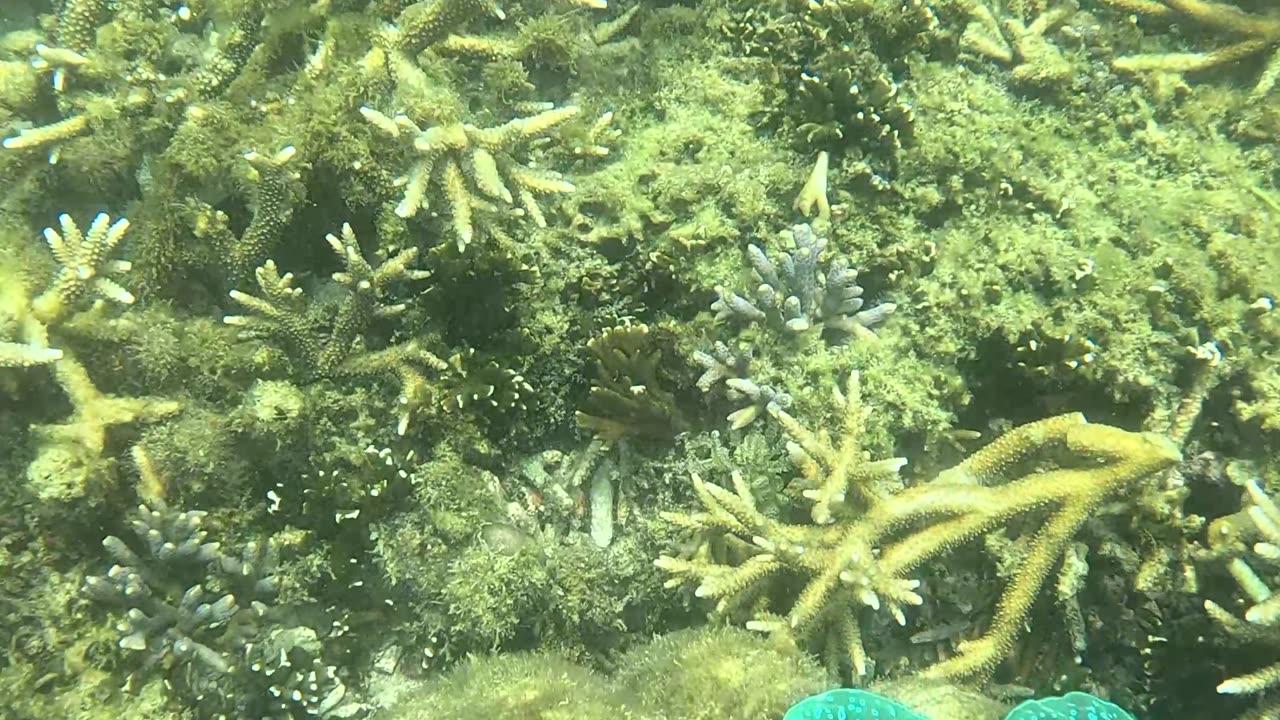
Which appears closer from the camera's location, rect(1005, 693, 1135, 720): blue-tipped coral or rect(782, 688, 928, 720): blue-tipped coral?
rect(782, 688, 928, 720): blue-tipped coral

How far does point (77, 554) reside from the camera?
3486 mm

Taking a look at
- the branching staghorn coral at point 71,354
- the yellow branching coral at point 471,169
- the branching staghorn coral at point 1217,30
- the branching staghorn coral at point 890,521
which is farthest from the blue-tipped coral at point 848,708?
the branching staghorn coral at point 1217,30

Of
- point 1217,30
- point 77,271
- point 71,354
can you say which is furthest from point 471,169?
point 1217,30

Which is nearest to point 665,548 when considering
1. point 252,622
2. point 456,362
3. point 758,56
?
point 456,362

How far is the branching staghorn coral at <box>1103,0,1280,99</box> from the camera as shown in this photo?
4.29 m

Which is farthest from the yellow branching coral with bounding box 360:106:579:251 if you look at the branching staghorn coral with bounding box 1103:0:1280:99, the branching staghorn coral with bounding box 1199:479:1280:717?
the branching staghorn coral with bounding box 1103:0:1280:99

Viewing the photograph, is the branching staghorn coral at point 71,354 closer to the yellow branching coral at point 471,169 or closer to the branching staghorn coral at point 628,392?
the yellow branching coral at point 471,169

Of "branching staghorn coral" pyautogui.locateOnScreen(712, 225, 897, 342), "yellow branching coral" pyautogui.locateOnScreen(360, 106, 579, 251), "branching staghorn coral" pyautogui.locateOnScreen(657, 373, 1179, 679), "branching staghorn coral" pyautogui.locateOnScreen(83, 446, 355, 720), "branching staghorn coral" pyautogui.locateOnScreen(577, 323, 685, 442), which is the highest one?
"yellow branching coral" pyautogui.locateOnScreen(360, 106, 579, 251)

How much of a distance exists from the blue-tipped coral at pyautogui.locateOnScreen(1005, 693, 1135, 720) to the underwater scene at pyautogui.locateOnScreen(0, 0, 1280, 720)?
0.25 metres

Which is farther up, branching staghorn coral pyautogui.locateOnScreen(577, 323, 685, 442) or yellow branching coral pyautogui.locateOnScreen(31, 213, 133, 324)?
yellow branching coral pyautogui.locateOnScreen(31, 213, 133, 324)

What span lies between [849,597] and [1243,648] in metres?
1.59

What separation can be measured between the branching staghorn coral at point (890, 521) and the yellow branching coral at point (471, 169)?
156 cm

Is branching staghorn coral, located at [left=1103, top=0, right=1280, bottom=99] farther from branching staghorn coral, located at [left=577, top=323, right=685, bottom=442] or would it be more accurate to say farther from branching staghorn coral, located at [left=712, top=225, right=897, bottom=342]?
branching staghorn coral, located at [left=577, top=323, right=685, bottom=442]

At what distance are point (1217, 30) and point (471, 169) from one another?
440cm
